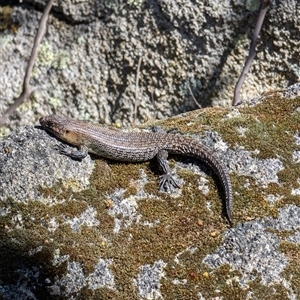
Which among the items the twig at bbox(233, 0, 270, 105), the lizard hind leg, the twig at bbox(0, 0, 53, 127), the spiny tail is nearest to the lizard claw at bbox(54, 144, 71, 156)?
the lizard hind leg

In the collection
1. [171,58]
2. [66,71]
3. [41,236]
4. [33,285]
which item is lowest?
[33,285]

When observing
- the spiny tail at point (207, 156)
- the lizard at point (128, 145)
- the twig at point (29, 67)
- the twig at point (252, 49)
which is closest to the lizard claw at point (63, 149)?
the lizard at point (128, 145)

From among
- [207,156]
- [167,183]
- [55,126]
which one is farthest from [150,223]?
[55,126]

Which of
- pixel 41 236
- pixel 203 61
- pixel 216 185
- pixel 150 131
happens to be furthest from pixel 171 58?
pixel 41 236

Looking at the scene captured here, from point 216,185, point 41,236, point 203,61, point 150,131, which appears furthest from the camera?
point 203,61

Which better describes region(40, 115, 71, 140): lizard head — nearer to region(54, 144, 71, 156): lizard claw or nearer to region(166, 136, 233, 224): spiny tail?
region(54, 144, 71, 156): lizard claw

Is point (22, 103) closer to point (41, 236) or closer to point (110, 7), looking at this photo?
point (110, 7)

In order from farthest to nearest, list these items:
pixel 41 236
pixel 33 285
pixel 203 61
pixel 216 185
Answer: pixel 203 61 → pixel 216 185 → pixel 41 236 → pixel 33 285
